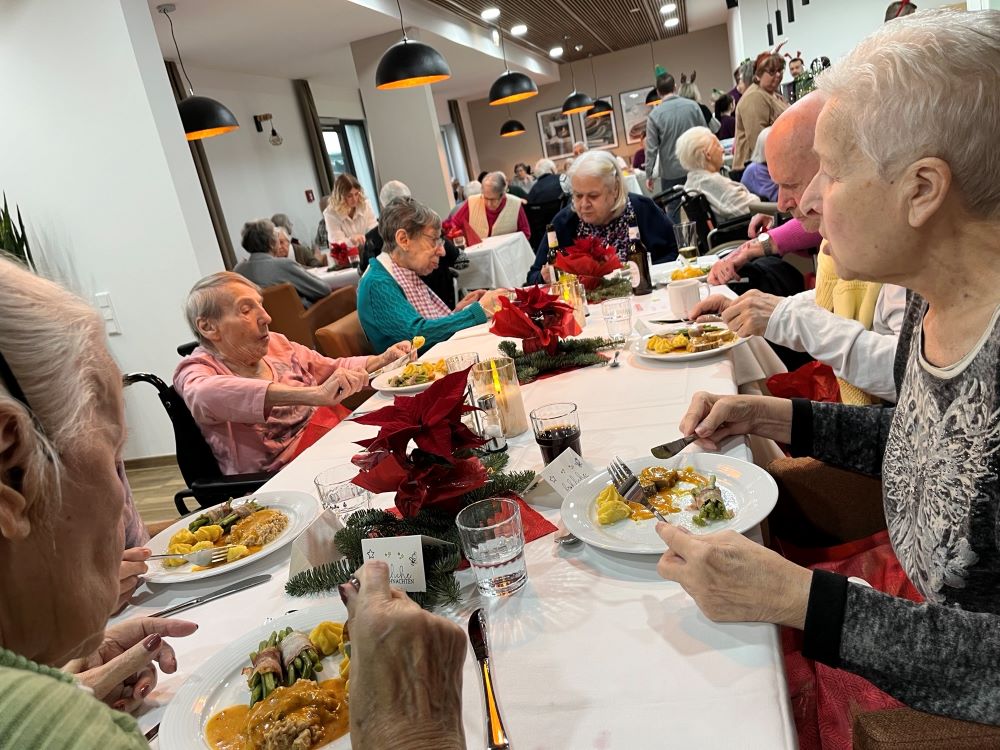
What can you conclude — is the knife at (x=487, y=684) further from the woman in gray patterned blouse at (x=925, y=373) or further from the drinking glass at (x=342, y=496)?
the drinking glass at (x=342, y=496)

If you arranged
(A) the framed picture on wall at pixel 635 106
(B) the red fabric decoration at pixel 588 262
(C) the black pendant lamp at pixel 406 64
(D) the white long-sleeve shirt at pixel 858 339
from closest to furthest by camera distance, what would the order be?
1. (D) the white long-sleeve shirt at pixel 858 339
2. (B) the red fabric decoration at pixel 588 262
3. (C) the black pendant lamp at pixel 406 64
4. (A) the framed picture on wall at pixel 635 106

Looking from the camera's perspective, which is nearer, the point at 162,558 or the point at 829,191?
the point at 829,191

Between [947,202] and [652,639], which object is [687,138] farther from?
[652,639]

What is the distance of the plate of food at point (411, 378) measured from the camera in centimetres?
227

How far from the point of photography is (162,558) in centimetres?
142

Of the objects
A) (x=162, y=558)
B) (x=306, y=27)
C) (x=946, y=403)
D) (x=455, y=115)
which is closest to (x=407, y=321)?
(x=162, y=558)

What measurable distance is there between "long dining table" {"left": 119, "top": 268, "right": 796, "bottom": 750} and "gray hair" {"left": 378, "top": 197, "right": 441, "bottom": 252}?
7.78ft

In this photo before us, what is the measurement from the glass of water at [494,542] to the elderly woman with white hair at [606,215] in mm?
3023

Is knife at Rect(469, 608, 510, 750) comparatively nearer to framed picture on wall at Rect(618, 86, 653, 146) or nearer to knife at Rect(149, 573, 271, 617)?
knife at Rect(149, 573, 271, 617)

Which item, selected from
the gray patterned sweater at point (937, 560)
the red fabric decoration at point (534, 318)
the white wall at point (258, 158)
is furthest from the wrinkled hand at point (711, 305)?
→ the white wall at point (258, 158)

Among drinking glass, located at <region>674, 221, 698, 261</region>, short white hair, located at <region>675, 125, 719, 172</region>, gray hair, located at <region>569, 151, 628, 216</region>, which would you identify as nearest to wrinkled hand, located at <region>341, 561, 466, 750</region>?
drinking glass, located at <region>674, 221, 698, 261</region>

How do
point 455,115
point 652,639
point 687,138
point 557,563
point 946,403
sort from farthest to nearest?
point 455,115
point 687,138
point 557,563
point 946,403
point 652,639

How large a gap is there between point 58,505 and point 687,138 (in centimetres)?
540

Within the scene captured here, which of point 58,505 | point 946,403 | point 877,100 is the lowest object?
point 946,403
